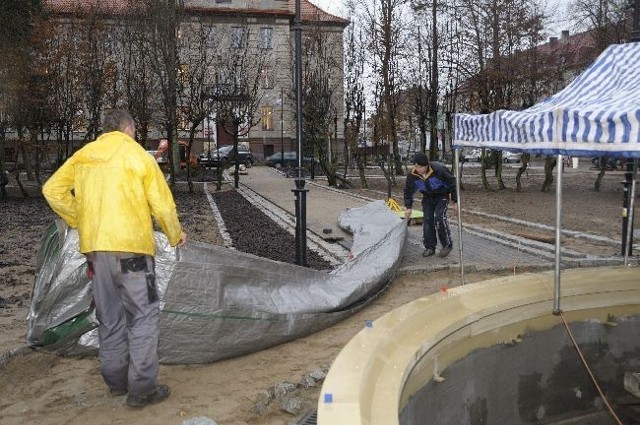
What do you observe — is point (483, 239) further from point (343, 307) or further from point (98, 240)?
point (98, 240)

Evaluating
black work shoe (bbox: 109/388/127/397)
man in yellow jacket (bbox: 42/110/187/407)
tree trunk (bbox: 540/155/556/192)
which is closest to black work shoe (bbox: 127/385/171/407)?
man in yellow jacket (bbox: 42/110/187/407)

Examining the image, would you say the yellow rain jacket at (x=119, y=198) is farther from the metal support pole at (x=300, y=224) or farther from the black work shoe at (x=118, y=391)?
the metal support pole at (x=300, y=224)

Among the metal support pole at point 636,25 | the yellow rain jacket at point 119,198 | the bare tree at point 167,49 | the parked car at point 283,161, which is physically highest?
the bare tree at point 167,49

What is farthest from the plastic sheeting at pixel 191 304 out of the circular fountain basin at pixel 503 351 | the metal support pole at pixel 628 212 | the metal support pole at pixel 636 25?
the metal support pole at pixel 636 25

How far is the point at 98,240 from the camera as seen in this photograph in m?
3.82

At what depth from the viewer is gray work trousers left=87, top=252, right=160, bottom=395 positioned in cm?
387

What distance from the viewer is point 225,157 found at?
30109 millimetres

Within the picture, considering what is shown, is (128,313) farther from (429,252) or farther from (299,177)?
(429,252)

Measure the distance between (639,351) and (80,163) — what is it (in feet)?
17.1

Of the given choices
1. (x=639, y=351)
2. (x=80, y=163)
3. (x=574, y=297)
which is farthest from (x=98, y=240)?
(x=639, y=351)

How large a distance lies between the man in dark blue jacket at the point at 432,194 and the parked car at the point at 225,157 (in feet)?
61.4

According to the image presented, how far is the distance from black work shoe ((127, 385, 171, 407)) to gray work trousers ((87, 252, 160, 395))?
31 millimetres

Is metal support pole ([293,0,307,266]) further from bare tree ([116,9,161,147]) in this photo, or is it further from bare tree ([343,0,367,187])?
bare tree ([343,0,367,187])

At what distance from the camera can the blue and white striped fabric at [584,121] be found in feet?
14.3
